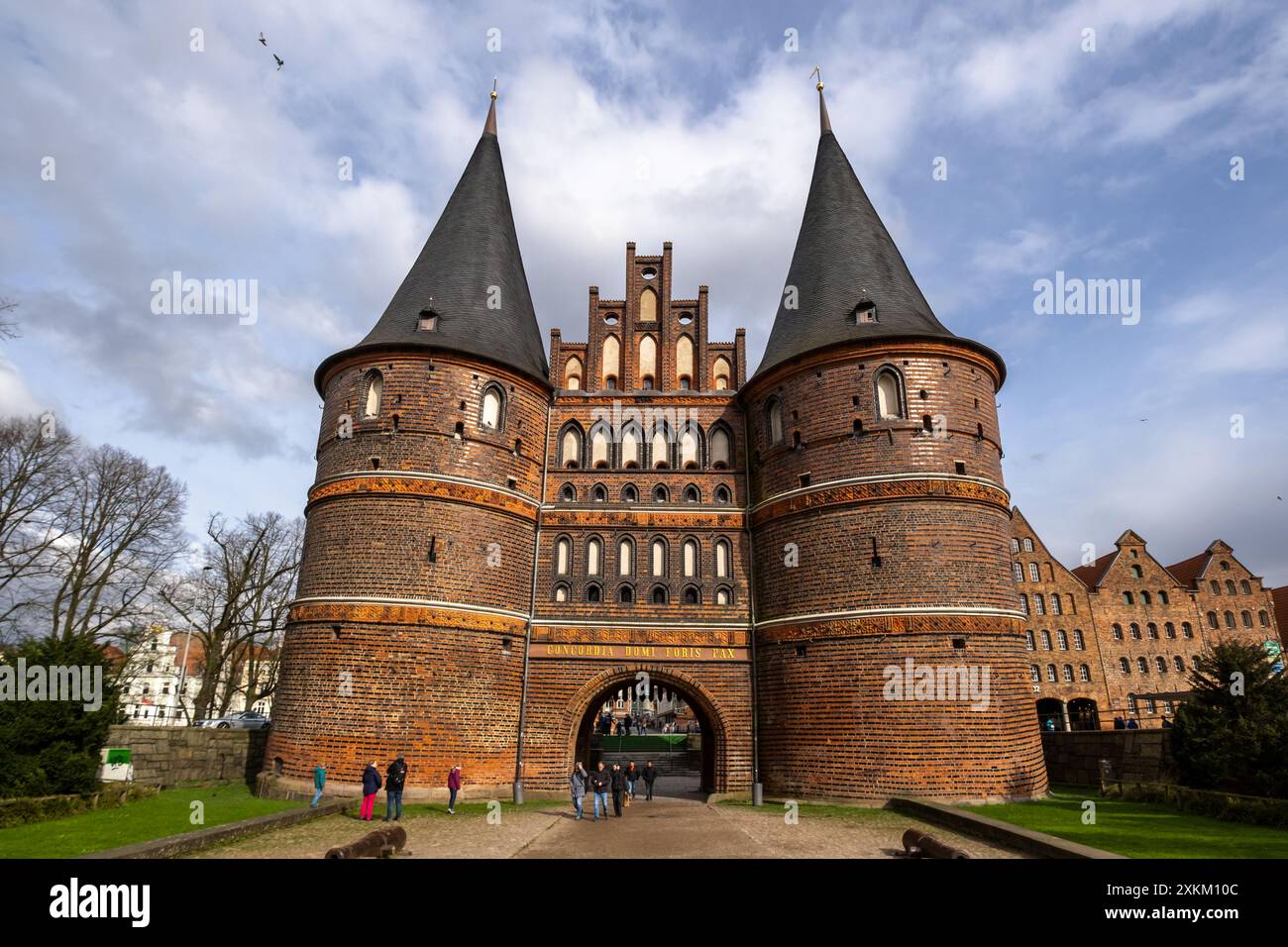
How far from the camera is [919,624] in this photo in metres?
15.6

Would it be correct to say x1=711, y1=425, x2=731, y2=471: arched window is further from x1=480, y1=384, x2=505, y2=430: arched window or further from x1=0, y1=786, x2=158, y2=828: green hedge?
x1=0, y1=786, x2=158, y2=828: green hedge

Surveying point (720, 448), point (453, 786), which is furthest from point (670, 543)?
point (453, 786)

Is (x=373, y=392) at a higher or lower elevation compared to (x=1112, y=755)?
higher

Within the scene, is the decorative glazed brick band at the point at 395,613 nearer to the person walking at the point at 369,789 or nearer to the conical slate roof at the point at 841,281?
the person walking at the point at 369,789

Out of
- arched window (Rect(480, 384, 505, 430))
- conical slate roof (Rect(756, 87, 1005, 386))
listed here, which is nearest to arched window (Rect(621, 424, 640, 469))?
arched window (Rect(480, 384, 505, 430))

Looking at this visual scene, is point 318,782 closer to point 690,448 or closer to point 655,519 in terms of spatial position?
point 655,519

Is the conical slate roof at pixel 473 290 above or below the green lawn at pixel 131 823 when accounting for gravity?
above

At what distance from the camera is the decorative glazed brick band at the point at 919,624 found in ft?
51.1

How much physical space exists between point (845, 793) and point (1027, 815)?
11.9ft

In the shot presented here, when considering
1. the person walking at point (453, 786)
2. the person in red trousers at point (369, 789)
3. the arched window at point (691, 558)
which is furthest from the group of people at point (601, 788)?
the arched window at point (691, 558)

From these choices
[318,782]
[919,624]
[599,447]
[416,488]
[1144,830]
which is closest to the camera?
[1144,830]

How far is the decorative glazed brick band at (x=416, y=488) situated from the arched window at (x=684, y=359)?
6.47 meters

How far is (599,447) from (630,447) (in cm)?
89
